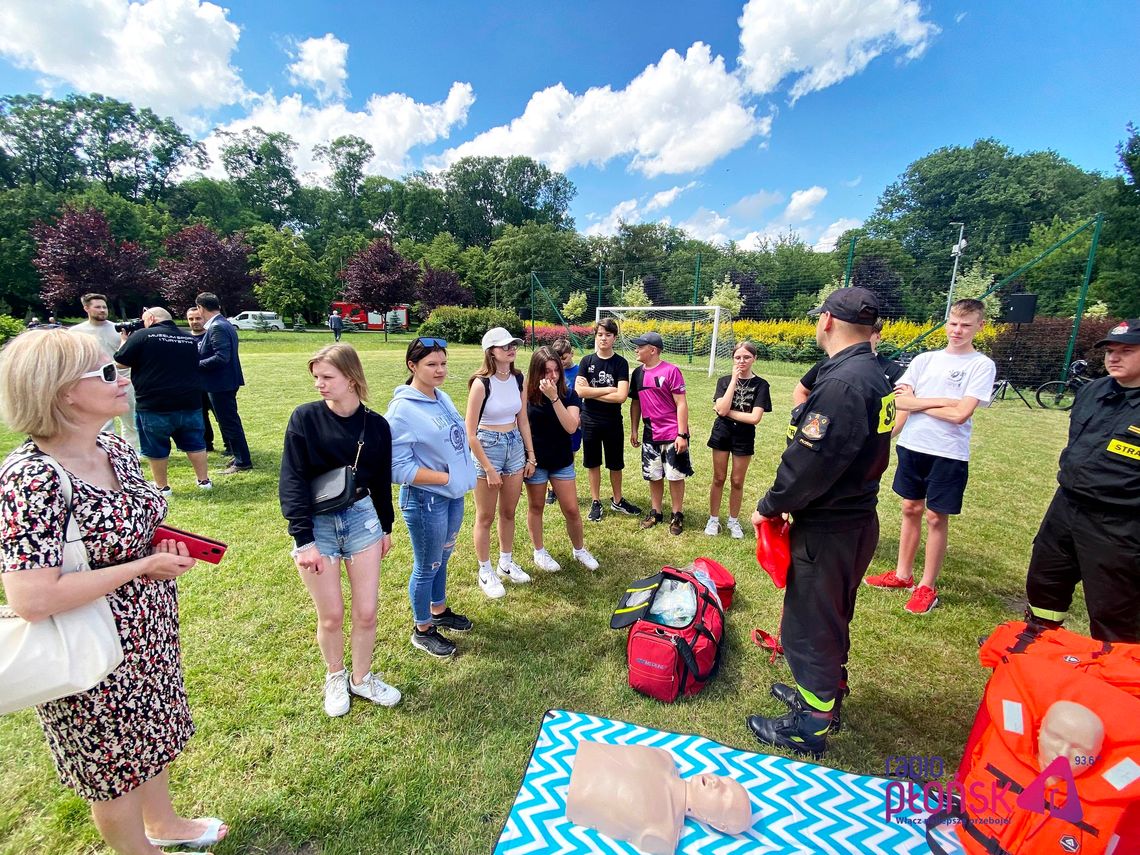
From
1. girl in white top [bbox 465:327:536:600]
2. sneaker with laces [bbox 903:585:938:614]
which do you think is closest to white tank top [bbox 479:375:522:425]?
girl in white top [bbox 465:327:536:600]

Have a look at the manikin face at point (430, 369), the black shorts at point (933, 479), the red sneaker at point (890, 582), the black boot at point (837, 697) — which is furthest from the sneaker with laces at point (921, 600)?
the manikin face at point (430, 369)

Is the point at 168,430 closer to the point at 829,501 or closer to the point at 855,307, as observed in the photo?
the point at 829,501

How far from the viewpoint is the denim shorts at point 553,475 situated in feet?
13.1

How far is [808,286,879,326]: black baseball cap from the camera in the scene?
2330 millimetres

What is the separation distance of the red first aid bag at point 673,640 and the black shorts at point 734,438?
1803 millimetres

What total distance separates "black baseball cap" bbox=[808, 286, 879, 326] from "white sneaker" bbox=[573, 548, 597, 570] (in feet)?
9.16

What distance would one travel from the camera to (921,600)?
366cm

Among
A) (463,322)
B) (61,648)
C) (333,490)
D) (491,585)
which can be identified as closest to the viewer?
(61,648)

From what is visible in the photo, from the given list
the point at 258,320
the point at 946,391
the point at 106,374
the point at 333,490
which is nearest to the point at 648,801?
the point at 333,490

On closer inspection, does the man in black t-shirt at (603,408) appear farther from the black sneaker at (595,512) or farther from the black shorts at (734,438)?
the black shorts at (734,438)

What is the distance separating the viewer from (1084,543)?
8.39ft

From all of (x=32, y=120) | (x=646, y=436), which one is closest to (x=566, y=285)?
(x=646, y=436)

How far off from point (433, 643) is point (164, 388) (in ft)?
14.2

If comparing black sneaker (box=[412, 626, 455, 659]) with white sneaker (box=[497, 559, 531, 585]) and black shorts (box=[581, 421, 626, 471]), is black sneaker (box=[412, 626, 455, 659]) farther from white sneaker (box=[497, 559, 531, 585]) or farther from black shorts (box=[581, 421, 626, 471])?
black shorts (box=[581, 421, 626, 471])
